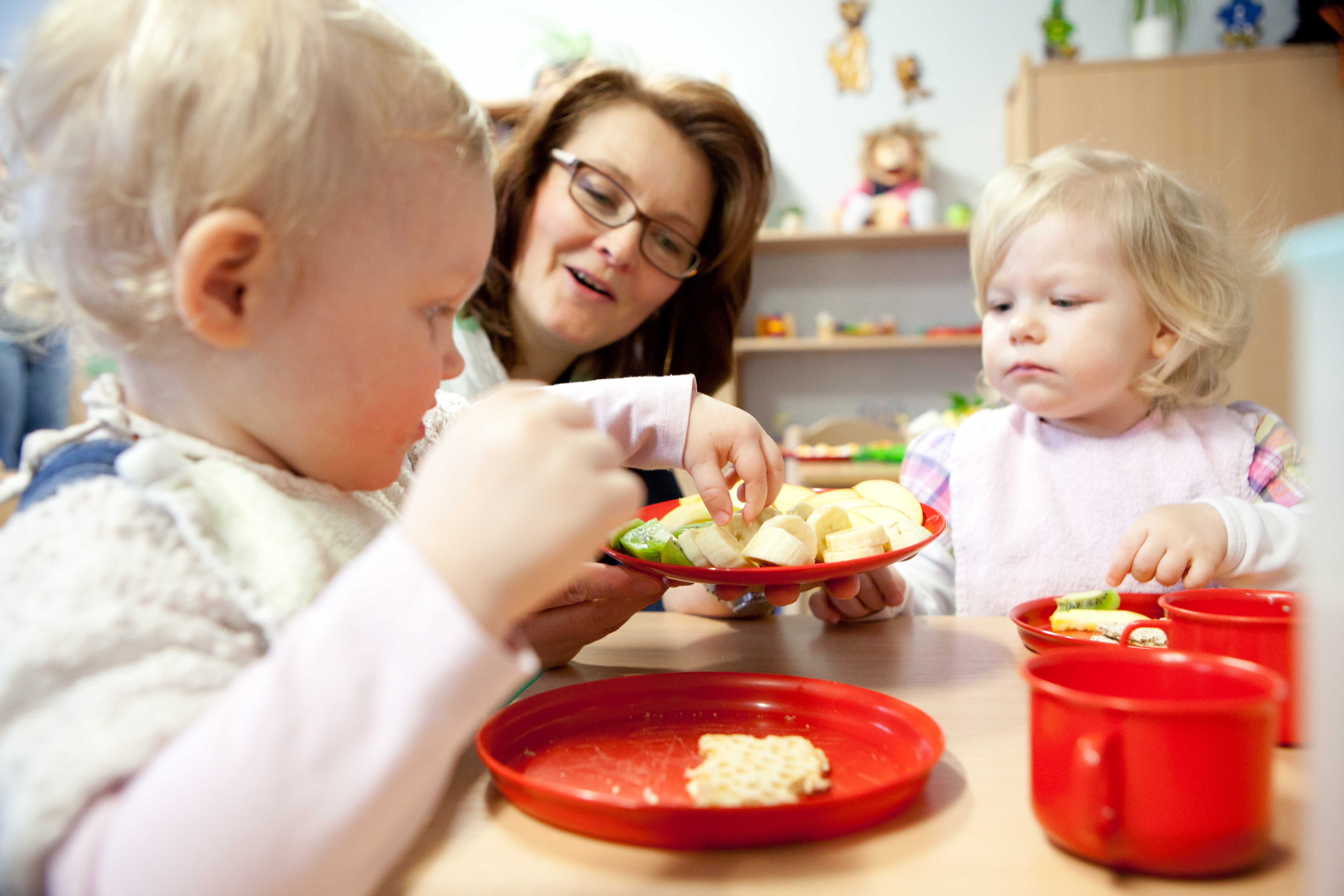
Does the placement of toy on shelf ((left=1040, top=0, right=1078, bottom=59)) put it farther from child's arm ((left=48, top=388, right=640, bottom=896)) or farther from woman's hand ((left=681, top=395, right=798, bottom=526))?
child's arm ((left=48, top=388, right=640, bottom=896))

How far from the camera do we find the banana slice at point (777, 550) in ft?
2.84

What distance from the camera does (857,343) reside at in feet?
13.5

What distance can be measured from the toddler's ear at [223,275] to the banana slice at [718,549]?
457mm

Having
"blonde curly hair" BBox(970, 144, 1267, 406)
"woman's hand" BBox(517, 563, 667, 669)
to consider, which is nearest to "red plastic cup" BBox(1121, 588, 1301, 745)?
"woman's hand" BBox(517, 563, 667, 669)

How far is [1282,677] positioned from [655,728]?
0.44 m

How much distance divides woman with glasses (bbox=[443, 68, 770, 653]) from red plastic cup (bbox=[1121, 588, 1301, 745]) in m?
1.11

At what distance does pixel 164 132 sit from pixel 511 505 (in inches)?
12.6

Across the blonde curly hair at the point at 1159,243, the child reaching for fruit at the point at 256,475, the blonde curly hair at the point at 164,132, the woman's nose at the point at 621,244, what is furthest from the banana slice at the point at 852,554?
the woman's nose at the point at 621,244

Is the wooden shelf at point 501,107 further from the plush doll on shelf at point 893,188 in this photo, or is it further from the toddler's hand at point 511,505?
the toddler's hand at point 511,505

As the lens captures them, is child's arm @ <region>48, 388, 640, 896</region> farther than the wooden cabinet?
No

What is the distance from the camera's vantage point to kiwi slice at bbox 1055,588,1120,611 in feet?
3.08

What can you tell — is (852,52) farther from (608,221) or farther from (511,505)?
(511,505)

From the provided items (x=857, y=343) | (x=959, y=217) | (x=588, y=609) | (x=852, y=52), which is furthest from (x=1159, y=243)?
(x=852, y=52)

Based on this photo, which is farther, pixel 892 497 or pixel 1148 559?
pixel 892 497
